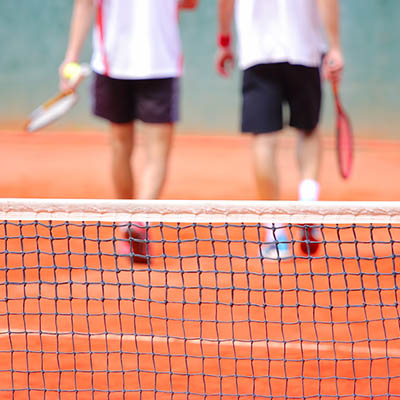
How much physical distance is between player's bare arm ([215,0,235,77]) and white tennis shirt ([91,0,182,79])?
254mm

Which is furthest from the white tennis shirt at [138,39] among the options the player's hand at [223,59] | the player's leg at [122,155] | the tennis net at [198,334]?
the tennis net at [198,334]

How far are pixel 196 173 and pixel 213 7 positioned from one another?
2332 mm

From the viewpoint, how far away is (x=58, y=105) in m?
3.56

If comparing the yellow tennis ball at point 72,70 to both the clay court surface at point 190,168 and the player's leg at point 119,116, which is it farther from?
the clay court surface at point 190,168

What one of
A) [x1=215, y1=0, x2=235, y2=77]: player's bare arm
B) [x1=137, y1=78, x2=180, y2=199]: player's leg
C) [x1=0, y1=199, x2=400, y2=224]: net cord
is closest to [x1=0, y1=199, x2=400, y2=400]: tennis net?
[x1=0, y1=199, x2=400, y2=224]: net cord

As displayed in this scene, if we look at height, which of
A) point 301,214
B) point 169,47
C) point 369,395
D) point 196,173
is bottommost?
point 196,173

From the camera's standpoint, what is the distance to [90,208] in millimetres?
1955

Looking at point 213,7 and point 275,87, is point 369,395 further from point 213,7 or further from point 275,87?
point 213,7

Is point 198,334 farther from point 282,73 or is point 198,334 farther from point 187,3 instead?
point 187,3

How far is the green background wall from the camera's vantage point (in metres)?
7.70

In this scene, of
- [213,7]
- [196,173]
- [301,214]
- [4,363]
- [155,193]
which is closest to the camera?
[301,214]

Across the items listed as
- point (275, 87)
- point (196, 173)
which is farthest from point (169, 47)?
point (196, 173)

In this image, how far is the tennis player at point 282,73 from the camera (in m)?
3.25

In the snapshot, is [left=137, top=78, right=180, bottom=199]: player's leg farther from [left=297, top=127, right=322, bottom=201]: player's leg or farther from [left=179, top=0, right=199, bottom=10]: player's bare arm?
[left=297, top=127, right=322, bottom=201]: player's leg
